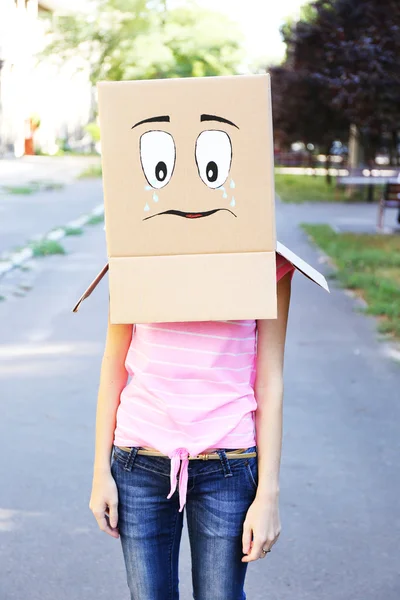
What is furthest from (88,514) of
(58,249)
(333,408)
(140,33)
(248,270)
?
(140,33)

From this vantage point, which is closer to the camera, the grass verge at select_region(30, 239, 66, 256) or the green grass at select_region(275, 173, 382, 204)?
the grass verge at select_region(30, 239, 66, 256)

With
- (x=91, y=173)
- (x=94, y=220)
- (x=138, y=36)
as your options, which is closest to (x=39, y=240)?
(x=94, y=220)

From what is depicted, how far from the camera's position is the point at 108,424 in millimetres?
2213

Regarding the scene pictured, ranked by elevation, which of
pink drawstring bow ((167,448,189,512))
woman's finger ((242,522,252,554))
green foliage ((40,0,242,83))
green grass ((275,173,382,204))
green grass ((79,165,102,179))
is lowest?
green grass ((275,173,382,204))

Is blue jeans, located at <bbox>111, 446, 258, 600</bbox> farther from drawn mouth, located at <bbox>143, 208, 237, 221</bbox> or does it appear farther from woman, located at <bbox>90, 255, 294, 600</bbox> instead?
drawn mouth, located at <bbox>143, 208, 237, 221</bbox>

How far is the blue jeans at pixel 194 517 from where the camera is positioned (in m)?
2.10

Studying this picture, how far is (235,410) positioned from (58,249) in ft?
39.8

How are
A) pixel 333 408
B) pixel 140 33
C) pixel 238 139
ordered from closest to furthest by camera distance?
pixel 238 139, pixel 333 408, pixel 140 33

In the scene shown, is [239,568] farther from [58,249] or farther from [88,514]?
[58,249]

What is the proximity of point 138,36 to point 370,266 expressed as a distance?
33.7 m

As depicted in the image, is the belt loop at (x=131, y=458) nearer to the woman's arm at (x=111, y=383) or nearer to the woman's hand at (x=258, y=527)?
the woman's arm at (x=111, y=383)

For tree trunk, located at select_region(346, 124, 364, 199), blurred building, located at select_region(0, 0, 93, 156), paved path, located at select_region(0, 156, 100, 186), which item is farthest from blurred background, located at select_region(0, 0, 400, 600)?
blurred building, located at select_region(0, 0, 93, 156)

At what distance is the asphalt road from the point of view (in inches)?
151

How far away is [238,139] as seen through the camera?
6.65ft
